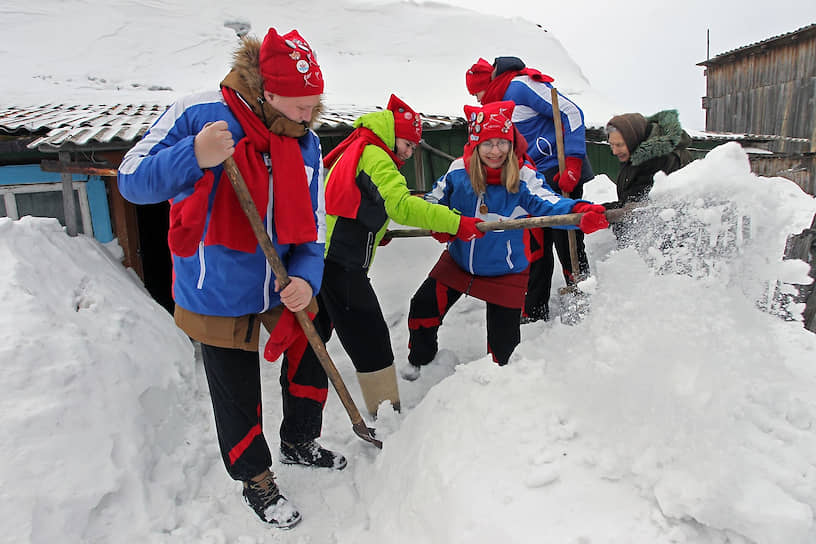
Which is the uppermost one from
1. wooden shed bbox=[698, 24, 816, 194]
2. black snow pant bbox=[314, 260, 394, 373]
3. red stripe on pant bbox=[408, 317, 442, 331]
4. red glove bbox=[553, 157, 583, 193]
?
wooden shed bbox=[698, 24, 816, 194]

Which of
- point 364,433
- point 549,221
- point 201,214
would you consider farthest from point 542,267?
point 201,214

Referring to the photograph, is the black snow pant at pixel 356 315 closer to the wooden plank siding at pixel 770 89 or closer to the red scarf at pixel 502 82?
the red scarf at pixel 502 82

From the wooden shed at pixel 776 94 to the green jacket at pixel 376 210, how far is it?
13.1m

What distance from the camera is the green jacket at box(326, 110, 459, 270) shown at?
2773 millimetres

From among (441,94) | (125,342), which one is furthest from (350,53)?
(125,342)

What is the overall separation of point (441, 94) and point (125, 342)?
10676 mm

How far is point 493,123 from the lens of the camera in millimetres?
3033

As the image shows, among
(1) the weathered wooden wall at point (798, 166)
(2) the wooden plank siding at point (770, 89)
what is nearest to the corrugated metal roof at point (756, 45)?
(2) the wooden plank siding at point (770, 89)

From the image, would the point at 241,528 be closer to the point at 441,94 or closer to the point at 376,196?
the point at 376,196

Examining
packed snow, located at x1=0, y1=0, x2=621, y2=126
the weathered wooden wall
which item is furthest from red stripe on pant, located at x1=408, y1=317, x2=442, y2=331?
the weathered wooden wall

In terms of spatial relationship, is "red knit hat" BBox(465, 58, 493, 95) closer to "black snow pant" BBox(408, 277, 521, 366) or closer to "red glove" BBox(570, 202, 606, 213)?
"black snow pant" BBox(408, 277, 521, 366)

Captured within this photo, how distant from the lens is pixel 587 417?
6.22 feet

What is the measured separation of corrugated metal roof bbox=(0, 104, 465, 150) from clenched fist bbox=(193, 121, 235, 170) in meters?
3.49

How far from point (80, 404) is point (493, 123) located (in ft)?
9.36
